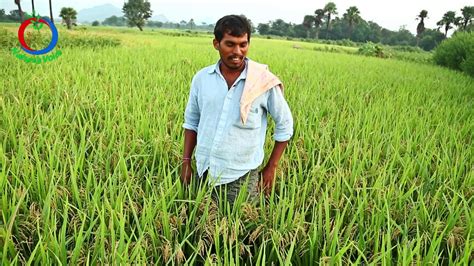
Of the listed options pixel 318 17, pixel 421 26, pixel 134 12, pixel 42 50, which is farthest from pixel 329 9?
pixel 42 50

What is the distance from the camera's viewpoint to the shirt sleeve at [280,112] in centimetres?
151

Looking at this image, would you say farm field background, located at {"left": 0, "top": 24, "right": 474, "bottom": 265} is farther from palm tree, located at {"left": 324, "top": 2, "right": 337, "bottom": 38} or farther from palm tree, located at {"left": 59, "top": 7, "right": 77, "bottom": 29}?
palm tree, located at {"left": 324, "top": 2, "right": 337, "bottom": 38}

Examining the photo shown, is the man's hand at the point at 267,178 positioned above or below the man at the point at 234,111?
below

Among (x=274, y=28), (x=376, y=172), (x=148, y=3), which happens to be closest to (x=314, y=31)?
(x=274, y=28)

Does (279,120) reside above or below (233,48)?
below

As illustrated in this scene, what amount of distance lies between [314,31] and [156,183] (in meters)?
60.3

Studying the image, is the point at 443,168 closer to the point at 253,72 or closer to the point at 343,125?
the point at 343,125

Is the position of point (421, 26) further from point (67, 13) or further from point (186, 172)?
point (186, 172)

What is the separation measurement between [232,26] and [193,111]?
1.58ft

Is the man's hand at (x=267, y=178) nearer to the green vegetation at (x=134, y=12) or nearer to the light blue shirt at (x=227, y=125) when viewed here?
the light blue shirt at (x=227, y=125)

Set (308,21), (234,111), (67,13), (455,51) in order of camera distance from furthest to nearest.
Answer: (308,21), (67,13), (455,51), (234,111)

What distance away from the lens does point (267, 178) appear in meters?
1.66

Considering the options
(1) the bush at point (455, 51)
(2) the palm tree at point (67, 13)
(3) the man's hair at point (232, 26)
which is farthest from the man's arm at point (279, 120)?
(2) the palm tree at point (67, 13)

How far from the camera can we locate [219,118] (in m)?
1.51
